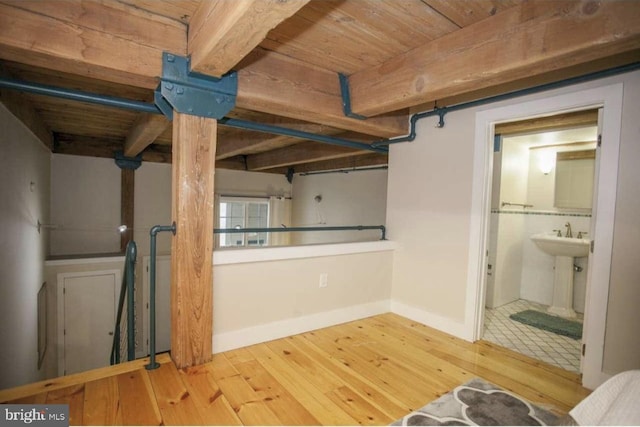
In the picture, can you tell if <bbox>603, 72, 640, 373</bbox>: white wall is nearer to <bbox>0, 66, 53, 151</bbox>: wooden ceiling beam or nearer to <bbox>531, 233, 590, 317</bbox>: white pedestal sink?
<bbox>531, 233, 590, 317</bbox>: white pedestal sink

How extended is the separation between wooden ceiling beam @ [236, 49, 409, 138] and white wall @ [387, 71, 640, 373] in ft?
2.59

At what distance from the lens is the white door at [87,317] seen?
155 inches

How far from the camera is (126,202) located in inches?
179

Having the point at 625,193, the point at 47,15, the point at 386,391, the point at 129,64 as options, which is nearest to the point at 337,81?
the point at 129,64

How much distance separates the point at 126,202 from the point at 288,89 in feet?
12.3

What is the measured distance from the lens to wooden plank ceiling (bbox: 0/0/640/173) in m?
1.29

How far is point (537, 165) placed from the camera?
3906 mm

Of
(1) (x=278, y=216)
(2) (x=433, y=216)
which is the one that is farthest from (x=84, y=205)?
(2) (x=433, y=216)

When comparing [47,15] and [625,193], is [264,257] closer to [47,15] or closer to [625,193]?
[47,15]

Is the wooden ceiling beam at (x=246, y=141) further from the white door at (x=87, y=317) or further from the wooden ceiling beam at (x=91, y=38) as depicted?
the white door at (x=87, y=317)

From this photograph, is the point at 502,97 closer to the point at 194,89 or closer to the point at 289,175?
the point at 194,89

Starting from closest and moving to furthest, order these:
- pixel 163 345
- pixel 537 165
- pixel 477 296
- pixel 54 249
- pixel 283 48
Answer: pixel 283 48
pixel 477 296
pixel 537 165
pixel 54 249
pixel 163 345

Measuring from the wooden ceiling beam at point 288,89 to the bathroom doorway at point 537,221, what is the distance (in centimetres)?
197

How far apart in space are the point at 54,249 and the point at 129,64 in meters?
3.96
